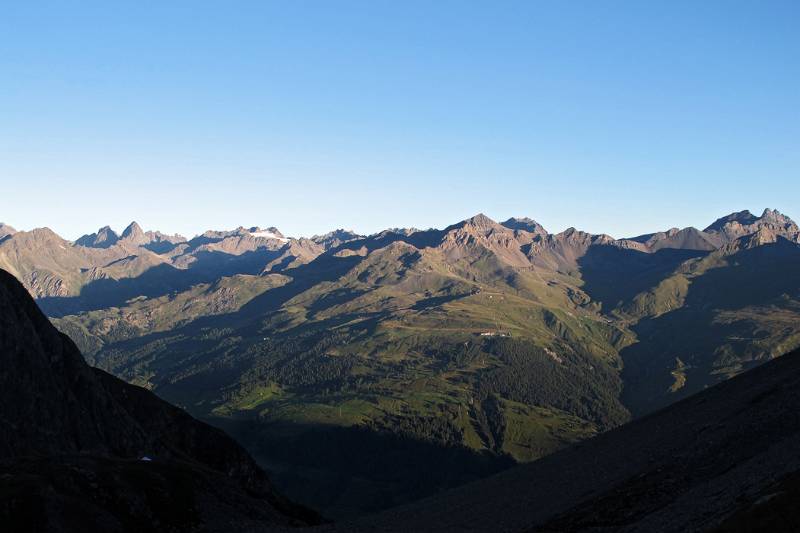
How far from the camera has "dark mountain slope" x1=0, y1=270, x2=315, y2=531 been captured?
3809 inches

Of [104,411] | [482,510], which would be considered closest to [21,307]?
[104,411]

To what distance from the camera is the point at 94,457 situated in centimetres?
11475

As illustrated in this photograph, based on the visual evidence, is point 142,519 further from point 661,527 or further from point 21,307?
point 21,307

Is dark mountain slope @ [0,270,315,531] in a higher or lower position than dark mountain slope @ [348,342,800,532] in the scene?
higher

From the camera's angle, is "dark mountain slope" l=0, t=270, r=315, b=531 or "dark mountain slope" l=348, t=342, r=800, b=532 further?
"dark mountain slope" l=0, t=270, r=315, b=531

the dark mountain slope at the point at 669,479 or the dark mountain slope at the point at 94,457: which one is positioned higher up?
the dark mountain slope at the point at 94,457

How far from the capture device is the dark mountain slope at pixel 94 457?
317 feet

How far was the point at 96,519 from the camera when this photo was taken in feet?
315

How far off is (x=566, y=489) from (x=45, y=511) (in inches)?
3261

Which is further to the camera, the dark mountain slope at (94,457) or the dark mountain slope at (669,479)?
the dark mountain slope at (94,457)

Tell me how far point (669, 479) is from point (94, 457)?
87.8 metres

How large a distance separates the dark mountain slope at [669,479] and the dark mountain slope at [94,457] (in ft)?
87.0

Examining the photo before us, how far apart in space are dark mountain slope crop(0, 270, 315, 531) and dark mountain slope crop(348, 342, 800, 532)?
87.0 ft

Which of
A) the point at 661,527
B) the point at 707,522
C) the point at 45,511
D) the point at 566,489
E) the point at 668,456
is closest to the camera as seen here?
the point at 707,522
